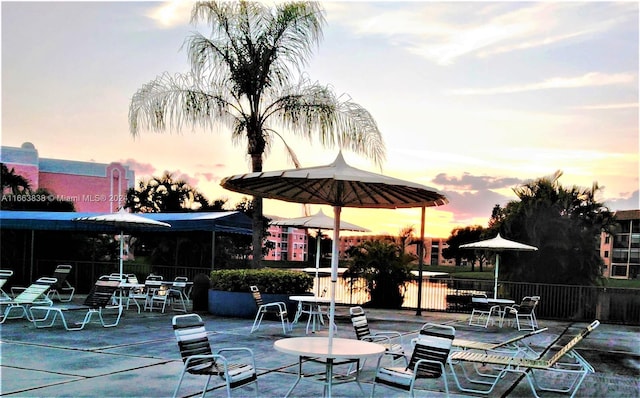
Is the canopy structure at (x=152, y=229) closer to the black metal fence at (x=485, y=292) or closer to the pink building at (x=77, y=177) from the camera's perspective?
the black metal fence at (x=485, y=292)

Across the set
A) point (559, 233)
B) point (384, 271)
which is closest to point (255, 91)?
point (384, 271)

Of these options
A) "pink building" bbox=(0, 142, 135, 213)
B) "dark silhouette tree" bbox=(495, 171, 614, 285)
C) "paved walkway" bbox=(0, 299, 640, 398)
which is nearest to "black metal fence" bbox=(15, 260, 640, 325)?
"dark silhouette tree" bbox=(495, 171, 614, 285)

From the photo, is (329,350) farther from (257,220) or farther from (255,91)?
(255,91)

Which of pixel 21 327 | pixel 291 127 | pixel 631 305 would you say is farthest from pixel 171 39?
pixel 631 305

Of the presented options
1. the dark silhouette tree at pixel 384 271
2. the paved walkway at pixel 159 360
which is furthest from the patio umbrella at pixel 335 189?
the dark silhouette tree at pixel 384 271

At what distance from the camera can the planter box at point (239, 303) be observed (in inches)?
540

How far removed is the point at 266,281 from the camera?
1387cm

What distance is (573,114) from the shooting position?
1561 cm

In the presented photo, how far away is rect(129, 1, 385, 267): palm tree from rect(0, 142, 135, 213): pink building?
4271cm

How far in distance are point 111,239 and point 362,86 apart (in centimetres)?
1901

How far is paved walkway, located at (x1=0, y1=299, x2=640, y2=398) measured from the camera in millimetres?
6613

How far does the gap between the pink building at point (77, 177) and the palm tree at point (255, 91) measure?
4271 centimetres

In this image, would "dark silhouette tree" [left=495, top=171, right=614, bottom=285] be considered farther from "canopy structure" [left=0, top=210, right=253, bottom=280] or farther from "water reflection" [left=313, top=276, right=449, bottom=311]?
"canopy structure" [left=0, top=210, right=253, bottom=280]

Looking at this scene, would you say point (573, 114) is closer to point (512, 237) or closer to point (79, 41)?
point (512, 237)
